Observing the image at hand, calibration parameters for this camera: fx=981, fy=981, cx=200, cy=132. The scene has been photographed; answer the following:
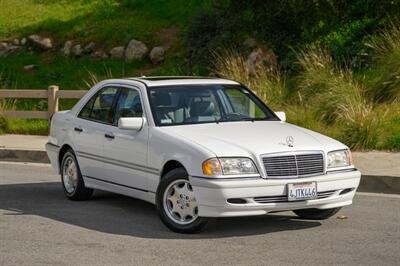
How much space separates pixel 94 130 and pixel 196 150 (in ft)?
7.24

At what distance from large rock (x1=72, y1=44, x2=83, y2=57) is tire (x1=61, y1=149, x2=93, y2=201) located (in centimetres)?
2016

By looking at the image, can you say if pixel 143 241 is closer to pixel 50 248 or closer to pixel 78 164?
pixel 50 248

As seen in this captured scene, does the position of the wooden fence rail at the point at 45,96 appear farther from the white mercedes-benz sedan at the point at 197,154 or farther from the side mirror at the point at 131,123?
the side mirror at the point at 131,123

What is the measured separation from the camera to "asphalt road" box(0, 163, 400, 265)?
8.24 m

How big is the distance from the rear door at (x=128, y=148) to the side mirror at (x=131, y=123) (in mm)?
52

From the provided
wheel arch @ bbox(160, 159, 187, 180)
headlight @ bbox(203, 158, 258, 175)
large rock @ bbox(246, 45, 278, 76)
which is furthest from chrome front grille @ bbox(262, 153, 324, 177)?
large rock @ bbox(246, 45, 278, 76)

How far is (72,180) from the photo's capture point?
459 inches

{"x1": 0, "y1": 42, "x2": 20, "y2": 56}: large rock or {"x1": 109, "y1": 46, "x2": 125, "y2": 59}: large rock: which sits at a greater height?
{"x1": 109, "y1": 46, "x2": 125, "y2": 59}: large rock

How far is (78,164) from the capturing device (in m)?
11.4

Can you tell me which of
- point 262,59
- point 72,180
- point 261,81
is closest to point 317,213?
point 72,180

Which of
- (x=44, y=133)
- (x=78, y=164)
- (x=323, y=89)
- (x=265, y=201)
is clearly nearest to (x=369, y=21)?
(x=323, y=89)

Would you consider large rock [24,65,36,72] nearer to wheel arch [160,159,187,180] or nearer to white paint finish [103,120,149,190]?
white paint finish [103,120,149,190]

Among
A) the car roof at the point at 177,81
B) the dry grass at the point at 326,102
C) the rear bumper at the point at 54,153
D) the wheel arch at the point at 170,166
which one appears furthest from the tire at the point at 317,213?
the dry grass at the point at 326,102

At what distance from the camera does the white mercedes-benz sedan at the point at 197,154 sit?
9078 millimetres
